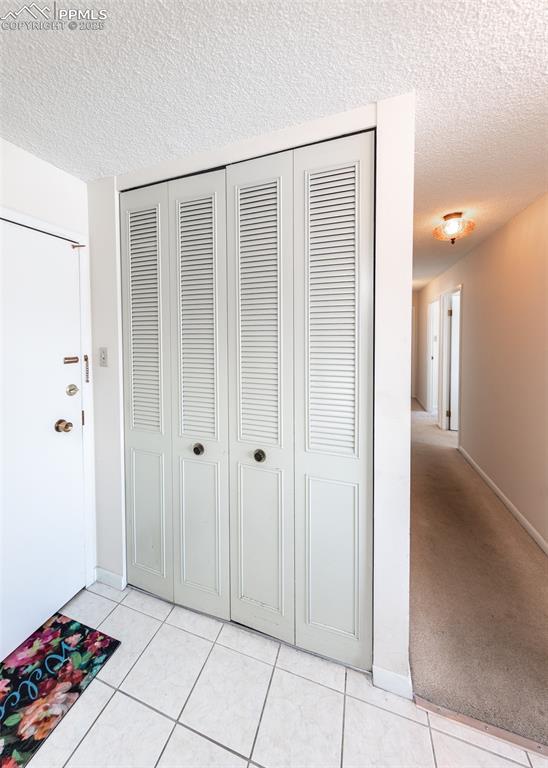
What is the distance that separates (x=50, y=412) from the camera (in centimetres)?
170

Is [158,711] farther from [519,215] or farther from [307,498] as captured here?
[519,215]

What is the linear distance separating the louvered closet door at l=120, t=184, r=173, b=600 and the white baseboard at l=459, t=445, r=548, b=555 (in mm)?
2563

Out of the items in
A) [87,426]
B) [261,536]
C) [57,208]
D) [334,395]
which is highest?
[57,208]

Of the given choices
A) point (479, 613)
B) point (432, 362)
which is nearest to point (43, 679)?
point (479, 613)

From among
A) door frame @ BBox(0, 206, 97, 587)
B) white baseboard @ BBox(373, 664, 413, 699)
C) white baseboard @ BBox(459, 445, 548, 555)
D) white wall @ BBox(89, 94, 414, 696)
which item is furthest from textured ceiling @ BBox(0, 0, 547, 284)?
white baseboard @ BBox(459, 445, 548, 555)

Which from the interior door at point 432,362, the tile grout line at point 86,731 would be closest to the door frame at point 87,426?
the tile grout line at point 86,731

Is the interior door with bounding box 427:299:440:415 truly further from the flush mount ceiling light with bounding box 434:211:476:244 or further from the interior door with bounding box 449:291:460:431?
the flush mount ceiling light with bounding box 434:211:476:244

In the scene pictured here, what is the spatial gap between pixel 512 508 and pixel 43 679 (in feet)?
11.1

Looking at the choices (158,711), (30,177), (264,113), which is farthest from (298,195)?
(158,711)

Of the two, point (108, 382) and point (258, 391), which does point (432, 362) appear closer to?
point (258, 391)

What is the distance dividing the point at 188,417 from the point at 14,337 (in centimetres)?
90

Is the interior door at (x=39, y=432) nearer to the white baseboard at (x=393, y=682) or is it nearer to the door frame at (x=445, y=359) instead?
the white baseboard at (x=393, y=682)

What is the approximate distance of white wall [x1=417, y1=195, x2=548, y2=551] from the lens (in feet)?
7.59

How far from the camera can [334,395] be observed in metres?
1.41
